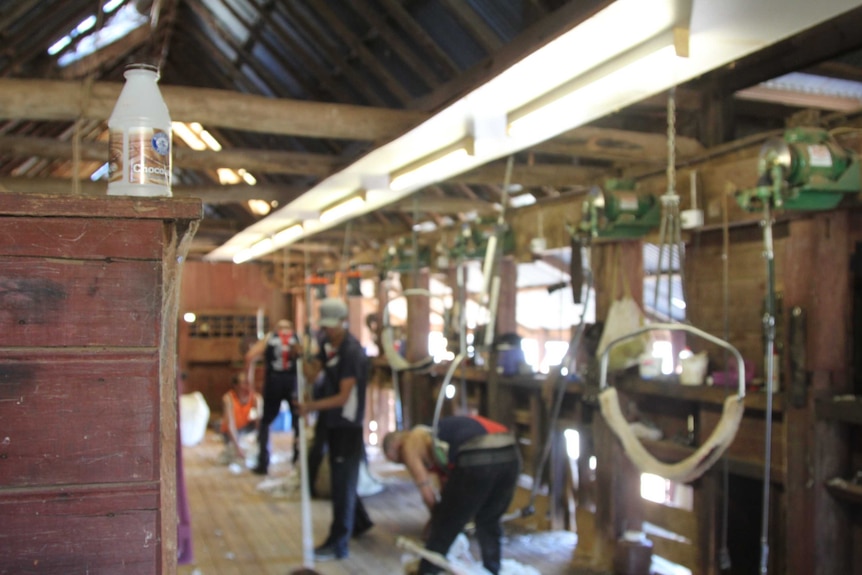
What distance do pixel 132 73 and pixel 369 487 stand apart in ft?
19.3

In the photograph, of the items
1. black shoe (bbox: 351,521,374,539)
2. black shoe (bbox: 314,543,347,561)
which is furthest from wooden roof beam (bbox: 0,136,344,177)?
black shoe (bbox: 351,521,374,539)

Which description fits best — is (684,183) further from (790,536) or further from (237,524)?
(237,524)

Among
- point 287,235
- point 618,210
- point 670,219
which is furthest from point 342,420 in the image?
point 287,235

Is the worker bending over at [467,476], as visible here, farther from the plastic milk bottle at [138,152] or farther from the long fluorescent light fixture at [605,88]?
the plastic milk bottle at [138,152]

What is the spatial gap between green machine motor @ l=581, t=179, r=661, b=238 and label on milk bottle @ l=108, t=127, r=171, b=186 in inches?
125

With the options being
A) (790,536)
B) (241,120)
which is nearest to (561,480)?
(790,536)

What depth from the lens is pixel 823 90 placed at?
544 centimetres

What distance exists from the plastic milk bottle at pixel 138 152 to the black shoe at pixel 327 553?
4112 mm

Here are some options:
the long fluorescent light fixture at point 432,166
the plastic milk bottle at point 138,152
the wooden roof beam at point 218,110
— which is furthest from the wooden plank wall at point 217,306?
the plastic milk bottle at point 138,152

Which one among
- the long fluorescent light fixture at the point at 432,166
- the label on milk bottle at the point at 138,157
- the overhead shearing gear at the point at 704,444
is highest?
the long fluorescent light fixture at the point at 432,166

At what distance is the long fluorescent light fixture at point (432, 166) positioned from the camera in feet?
12.9

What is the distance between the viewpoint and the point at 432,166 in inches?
175

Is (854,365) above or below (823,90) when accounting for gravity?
below

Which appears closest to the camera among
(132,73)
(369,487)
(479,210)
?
(132,73)
